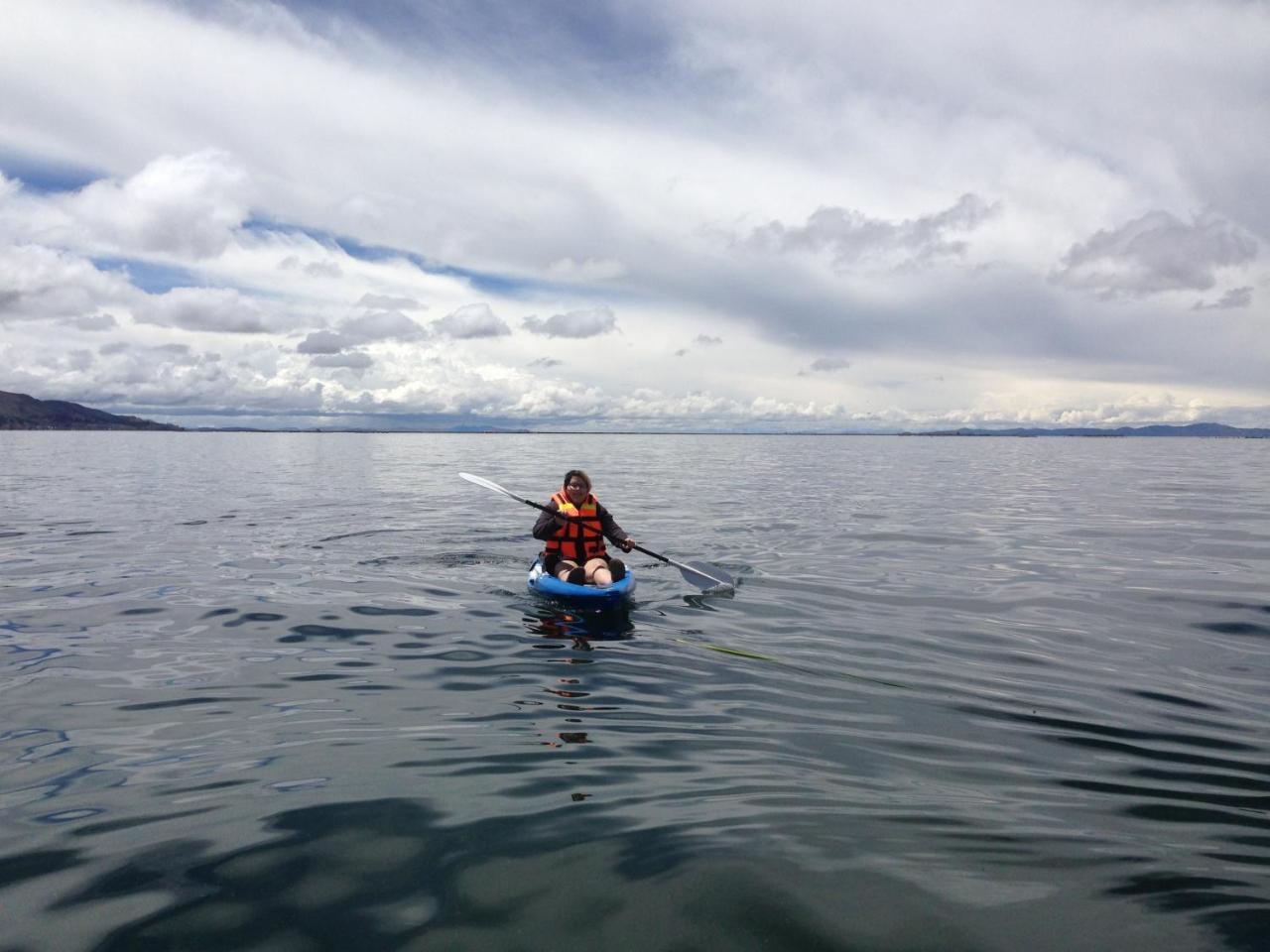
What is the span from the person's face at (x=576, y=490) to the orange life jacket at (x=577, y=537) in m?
0.09

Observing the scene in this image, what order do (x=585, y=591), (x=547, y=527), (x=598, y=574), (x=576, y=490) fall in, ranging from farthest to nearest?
(x=576, y=490) < (x=547, y=527) < (x=598, y=574) < (x=585, y=591)

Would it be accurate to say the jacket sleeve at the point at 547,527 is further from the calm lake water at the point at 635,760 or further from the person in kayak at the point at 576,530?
the calm lake water at the point at 635,760

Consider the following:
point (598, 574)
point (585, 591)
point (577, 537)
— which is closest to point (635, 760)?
point (585, 591)

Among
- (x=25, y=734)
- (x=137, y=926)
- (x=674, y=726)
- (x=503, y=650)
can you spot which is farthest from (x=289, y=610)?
(x=137, y=926)

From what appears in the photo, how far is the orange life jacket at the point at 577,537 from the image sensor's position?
1336cm

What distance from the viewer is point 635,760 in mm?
6195

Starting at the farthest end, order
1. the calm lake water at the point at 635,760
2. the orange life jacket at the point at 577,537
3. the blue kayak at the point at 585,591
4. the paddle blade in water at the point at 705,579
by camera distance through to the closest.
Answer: the paddle blade in water at the point at 705,579, the orange life jacket at the point at 577,537, the blue kayak at the point at 585,591, the calm lake water at the point at 635,760

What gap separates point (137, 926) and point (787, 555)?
14777mm

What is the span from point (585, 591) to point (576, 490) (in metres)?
2.24

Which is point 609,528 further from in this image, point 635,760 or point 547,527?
point 635,760

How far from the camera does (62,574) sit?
1385 cm

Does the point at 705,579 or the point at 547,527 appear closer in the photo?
the point at 547,527

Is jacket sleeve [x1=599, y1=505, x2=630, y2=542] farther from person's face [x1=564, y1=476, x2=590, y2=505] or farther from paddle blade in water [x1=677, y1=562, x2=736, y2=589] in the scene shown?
paddle blade in water [x1=677, y1=562, x2=736, y2=589]

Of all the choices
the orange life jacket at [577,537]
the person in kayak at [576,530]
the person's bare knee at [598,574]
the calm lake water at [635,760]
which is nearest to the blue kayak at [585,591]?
the person's bare knee at [598,574]
